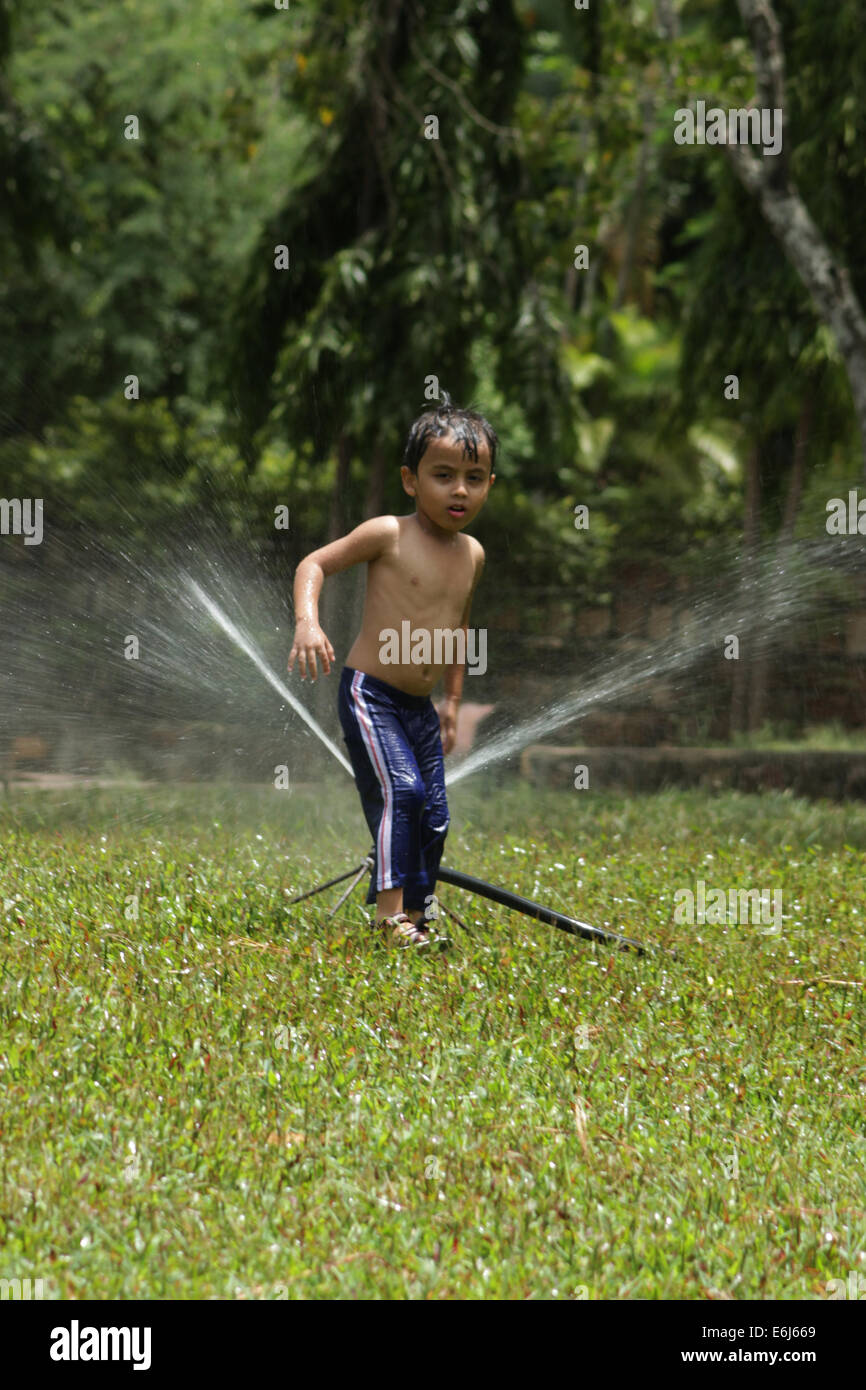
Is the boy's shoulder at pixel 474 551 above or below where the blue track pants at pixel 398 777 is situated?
above

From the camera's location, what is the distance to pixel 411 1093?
364cm

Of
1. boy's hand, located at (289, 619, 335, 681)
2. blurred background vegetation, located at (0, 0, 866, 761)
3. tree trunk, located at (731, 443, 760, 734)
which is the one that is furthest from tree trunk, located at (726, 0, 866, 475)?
boy's hand, located at (289, 619, 335, 681)

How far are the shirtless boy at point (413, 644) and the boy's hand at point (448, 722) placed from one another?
0.24m

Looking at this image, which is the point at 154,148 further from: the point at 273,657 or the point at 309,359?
the point at 273,657

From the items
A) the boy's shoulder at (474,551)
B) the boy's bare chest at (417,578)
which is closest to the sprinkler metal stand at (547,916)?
the boy's bare chest at (417,578)

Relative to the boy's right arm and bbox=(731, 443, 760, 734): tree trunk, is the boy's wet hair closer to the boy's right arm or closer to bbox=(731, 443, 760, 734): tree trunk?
the boy's right arm

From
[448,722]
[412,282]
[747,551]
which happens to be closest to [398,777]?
[448,722]

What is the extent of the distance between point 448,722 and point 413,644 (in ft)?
1.61

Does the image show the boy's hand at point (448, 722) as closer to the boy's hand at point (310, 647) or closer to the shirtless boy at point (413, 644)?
the shirtless boy at point (413, 644)

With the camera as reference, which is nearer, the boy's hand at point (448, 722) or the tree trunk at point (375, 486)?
the boy's hand at point (448, 722)

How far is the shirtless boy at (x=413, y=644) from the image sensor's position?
4.90 metres

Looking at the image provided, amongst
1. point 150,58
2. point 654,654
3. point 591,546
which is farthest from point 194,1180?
point 150,58

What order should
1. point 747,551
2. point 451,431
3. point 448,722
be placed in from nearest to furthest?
1. point 451,431
2. point 448,722
3. point 747,551

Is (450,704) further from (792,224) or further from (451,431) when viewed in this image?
(792,224)
